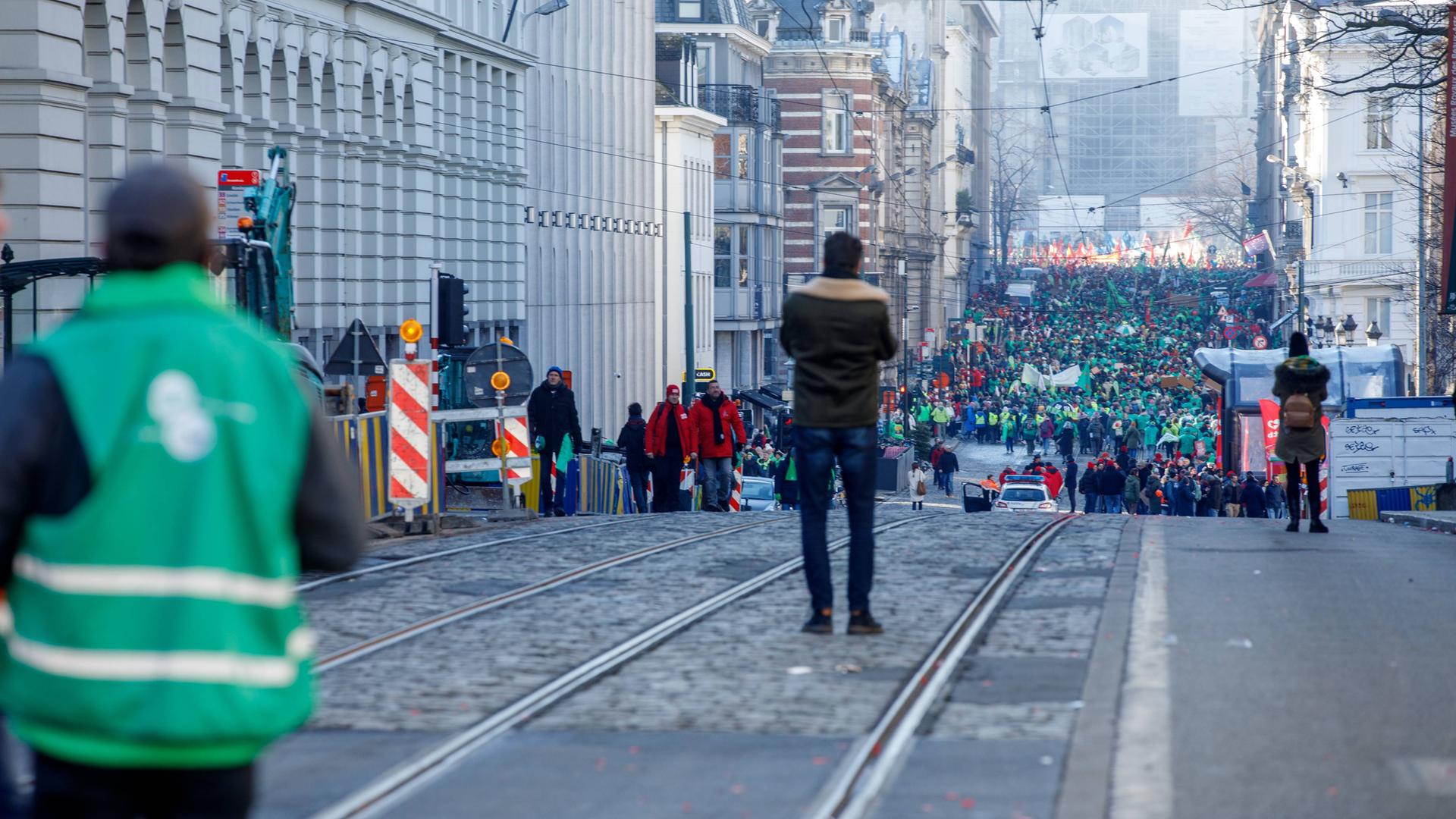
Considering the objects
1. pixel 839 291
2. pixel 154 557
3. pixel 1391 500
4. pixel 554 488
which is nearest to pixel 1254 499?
pixel 1391 500

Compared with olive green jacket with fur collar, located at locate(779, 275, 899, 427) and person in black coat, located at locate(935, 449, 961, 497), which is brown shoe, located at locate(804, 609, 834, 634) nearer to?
olive green jacket with fur collar, located at locate(779, 275, 899, 427)

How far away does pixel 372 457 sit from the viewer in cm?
1662

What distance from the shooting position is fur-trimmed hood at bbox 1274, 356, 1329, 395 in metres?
16.1

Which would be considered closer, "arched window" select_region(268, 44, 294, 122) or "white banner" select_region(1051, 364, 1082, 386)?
"arched window" select_region(268, 44, 294, 122)

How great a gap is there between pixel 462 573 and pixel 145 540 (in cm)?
920

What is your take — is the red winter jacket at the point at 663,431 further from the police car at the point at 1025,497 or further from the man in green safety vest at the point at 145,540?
the man in green safety vest at the point at 145,540

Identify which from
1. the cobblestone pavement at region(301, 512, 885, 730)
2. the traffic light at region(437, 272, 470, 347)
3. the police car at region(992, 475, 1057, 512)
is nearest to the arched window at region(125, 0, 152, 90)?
the traffic light at region(437, 272, 470, 347)

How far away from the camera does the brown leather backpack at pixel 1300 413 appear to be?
16.0m

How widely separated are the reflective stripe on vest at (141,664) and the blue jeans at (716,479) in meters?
19.9

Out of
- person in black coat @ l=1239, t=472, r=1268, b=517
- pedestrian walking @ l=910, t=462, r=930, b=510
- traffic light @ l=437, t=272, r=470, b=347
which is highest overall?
traffic light @ l=437, t=272, r=470, b=347

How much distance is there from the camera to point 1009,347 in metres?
91.9

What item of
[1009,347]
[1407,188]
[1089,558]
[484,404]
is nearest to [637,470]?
[484,404]

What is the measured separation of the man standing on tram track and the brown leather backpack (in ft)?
25.7

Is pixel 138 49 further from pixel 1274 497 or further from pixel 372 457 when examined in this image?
pixel 1274 497
